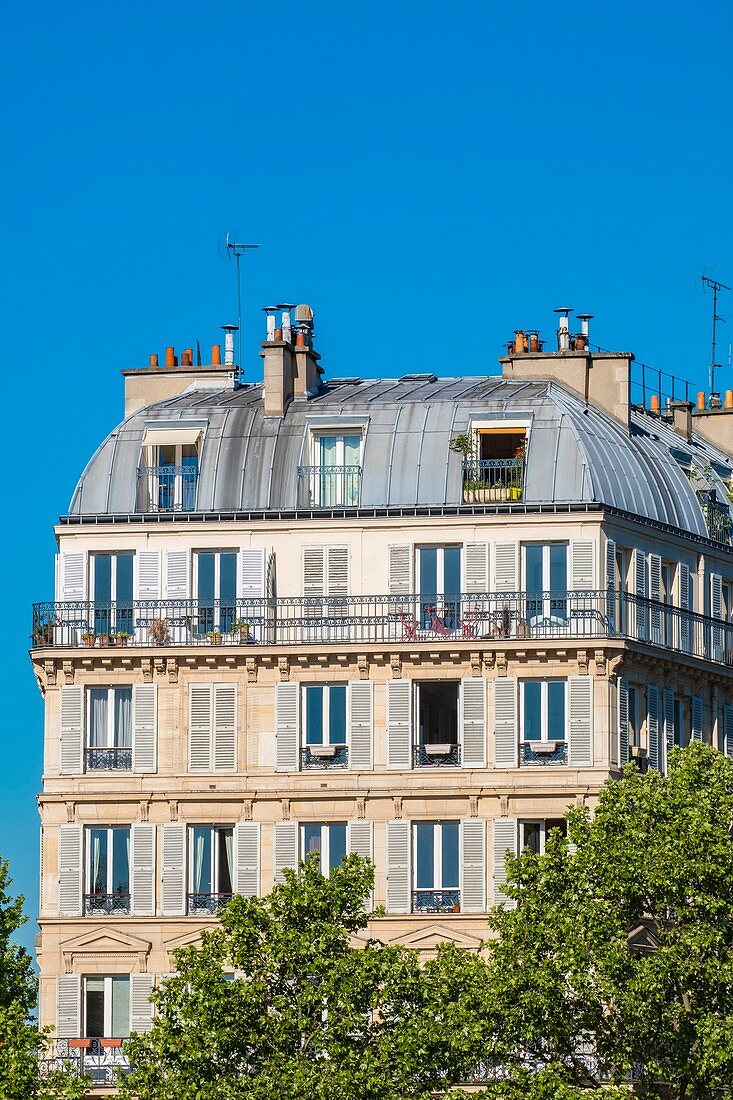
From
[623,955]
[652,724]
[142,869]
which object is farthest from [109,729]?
[623,955]

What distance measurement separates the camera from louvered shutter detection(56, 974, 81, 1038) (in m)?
109

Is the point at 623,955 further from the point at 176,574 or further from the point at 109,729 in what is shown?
the point at 176,574

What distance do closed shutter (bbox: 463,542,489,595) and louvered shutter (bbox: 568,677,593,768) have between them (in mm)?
3887

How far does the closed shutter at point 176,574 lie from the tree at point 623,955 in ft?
48.1

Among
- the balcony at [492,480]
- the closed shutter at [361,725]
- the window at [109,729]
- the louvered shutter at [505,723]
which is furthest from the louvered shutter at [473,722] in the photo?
the window at [109,729]

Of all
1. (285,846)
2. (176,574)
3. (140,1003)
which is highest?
(176,574)

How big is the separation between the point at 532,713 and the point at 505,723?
769 millimetres

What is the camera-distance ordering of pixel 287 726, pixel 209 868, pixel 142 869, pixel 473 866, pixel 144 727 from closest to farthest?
→ pixel 473 866 < pixel 142 869 < pixel 209 868 < pixel 287 726 < pixel 144 727

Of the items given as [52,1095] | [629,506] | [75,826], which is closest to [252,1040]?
[52,1095]

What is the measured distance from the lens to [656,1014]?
3875 inches

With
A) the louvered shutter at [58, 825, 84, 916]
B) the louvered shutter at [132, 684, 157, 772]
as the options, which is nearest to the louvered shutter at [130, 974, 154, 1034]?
the louvered shutter at [58, 825, 84, 916]

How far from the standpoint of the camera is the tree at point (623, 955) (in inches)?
3873

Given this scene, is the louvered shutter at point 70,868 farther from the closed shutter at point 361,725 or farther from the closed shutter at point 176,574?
the closed shutter at point 361,725

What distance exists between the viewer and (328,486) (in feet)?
372
